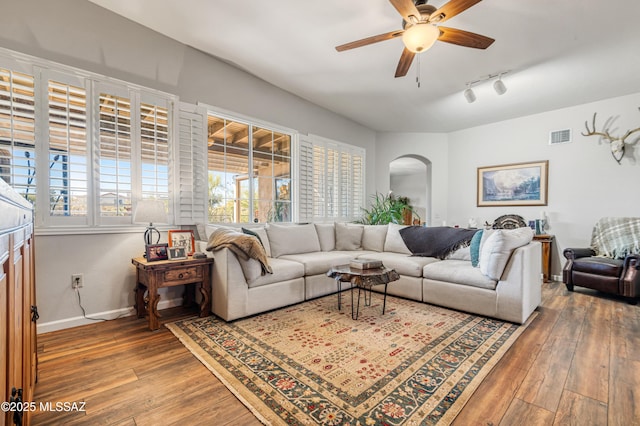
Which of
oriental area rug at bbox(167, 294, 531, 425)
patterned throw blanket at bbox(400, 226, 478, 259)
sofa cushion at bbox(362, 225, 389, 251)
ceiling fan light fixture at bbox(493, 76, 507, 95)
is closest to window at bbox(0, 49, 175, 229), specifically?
oriental area rug at bbox(167, 294, 531, 425)

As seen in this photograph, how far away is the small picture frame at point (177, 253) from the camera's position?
285 cm

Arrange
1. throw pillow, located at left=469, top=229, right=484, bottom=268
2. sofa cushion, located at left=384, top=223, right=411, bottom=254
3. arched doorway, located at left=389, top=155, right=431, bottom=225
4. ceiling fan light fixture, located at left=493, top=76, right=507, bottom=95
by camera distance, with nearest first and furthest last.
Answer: throw pillow, located at left=469, top=229, right=484, bottom=268, ceiling fan light fixture, located at left=493, top=76, right=507, bottom=95, sofa cushion, located at left=384, top=223, right=411, bottom=254, arched doorway, located at left=389, top=155, right=431, bottom=225

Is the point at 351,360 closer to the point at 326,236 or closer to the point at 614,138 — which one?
the point at 326,236

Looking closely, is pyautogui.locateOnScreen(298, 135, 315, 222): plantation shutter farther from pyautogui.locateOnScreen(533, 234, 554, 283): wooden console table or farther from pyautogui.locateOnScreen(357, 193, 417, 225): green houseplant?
pyautogui.locateOnScreen(533, 234, 554, 283): wooden console table

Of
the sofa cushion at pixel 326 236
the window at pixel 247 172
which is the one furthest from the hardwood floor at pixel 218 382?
the sofa cushion at pixel 326 236

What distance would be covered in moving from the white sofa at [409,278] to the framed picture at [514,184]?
7.77ft

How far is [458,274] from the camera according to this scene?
121 inches

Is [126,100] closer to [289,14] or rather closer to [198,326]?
[289,14]

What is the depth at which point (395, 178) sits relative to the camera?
39.0 ft

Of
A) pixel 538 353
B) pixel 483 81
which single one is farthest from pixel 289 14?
pixel 538 353

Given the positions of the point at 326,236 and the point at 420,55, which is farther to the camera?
the point at 326,236

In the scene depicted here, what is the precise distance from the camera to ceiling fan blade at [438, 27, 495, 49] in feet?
7.74

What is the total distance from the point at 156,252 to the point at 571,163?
5.99m

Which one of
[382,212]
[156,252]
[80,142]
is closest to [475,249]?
[382,212]
